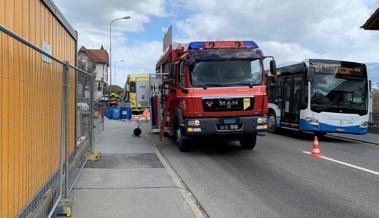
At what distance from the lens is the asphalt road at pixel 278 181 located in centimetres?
695

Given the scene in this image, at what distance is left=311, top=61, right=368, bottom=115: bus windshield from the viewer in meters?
17.2

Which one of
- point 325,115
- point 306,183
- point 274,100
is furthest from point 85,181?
point 274,100

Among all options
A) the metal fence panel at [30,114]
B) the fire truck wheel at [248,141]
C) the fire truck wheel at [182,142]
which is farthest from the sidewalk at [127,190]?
the fire truck wheel at [248,141]

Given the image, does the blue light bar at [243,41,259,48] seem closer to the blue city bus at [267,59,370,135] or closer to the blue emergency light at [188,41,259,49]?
the blue emergency light at [188,41,259,49]

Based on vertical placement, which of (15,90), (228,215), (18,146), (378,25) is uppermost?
(378,25)

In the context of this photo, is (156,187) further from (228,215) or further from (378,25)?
(378,25)

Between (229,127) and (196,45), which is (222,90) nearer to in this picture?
(229,127)

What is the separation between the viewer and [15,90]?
4234mm

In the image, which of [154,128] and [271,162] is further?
[154,128]

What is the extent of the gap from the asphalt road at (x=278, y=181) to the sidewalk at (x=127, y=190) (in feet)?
1.52

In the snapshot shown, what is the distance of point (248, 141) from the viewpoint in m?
14.0

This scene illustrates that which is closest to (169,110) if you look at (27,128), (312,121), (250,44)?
(250,44)

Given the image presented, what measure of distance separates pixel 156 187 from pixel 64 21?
346cm

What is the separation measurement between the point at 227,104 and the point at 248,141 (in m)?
1.99
